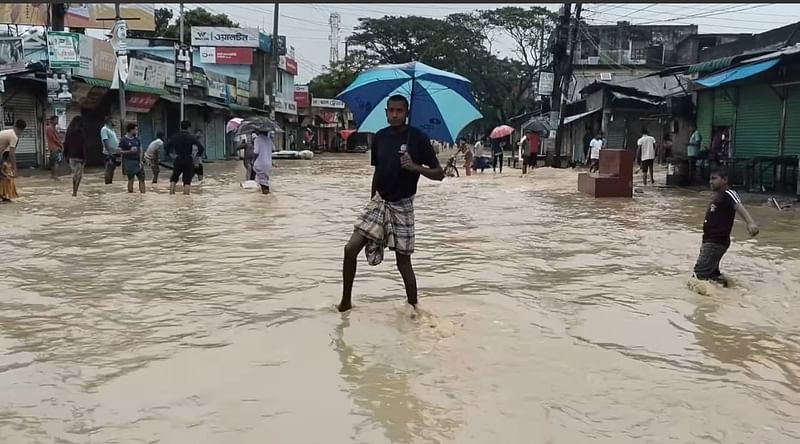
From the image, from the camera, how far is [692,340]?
5.39 meters

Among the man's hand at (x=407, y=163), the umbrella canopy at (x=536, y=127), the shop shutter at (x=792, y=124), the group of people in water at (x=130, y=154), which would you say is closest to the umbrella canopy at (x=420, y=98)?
the man's hand at (x=407, y=163)

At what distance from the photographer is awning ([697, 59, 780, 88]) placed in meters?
15.2

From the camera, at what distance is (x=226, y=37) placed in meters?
46.1

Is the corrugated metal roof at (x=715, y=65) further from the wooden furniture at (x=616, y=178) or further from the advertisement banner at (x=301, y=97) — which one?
the advertisement banner at (x=301, y=97)

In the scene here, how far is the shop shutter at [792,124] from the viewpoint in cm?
1625

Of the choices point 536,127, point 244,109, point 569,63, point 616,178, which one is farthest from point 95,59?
point 569,63

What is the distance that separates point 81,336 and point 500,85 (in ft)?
199

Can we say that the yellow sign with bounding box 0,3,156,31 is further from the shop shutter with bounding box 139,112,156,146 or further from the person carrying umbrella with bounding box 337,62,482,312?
the person carrying umbrella with bounding box 337,62,482,312

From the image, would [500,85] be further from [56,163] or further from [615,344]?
[615,344]

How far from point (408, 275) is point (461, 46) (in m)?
56.6

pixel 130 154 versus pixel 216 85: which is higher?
pixel 216 85

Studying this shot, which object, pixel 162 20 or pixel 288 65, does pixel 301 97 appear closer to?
pixel 288 65

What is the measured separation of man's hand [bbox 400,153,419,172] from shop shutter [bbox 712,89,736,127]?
1618 centimetres

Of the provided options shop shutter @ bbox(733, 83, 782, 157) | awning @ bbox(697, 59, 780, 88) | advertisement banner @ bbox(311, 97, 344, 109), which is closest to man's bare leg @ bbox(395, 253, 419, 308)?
awning @ bbox(697, 59, 780, 88)
